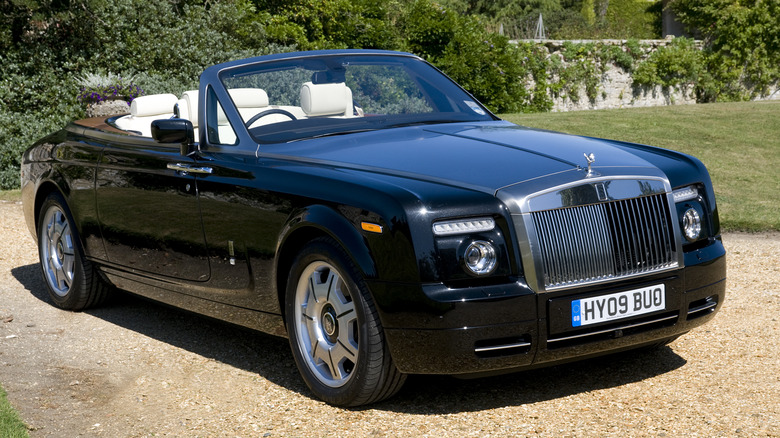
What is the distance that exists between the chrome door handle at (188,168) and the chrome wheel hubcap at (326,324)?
0.99 metres

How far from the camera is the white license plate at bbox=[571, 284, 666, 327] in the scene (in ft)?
13.8

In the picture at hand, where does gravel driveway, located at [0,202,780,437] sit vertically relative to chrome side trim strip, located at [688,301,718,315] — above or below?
below

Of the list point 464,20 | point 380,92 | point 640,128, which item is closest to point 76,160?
point 380,92

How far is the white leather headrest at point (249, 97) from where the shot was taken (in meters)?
5.57

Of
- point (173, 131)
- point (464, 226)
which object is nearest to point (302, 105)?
point (173, 131)

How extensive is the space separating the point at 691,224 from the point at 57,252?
452cm

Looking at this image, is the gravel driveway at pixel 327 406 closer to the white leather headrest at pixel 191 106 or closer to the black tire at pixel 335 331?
the black tire at pixel 335 331

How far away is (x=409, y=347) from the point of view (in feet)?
13.7

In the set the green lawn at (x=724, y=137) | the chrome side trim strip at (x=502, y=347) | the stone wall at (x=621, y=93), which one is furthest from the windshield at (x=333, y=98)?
the stone wall at (x=621, y=93)

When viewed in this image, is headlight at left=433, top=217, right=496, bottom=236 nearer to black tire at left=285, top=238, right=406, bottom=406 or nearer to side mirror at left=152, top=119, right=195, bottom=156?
black tire at left=285, top=238, right=406, bottom=406

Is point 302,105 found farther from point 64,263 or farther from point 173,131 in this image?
point 64,263

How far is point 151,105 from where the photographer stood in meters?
7.02

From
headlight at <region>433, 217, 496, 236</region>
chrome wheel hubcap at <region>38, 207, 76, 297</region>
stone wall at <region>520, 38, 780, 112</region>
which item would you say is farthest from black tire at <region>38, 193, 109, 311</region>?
stone wall at <region>520, 38, 780, 112</region>

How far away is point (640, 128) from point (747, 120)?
2.56 m
